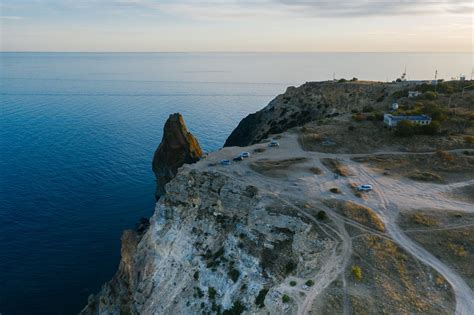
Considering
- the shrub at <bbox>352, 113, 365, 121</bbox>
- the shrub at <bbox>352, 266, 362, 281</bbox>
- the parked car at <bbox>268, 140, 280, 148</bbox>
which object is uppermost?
the shrub at <bbox>352, 113, 365, 121</bbox>

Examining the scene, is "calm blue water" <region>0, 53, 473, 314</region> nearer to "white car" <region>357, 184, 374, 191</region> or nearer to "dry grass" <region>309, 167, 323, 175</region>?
"dry grass" <region>309, 167, 323, 175</region>

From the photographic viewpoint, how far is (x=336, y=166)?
5672 cm

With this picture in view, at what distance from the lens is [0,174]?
94000mm

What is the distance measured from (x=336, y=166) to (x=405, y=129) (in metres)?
20.3

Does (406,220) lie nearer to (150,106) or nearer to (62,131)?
(62,131)

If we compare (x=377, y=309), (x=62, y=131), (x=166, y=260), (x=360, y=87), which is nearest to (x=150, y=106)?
(x=62, y=131)

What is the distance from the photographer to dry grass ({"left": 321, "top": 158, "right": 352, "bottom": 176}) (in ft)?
178

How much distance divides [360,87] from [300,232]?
77030 mm

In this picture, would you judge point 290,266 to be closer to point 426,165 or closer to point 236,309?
point 236,309

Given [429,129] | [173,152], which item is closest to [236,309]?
[173,152]

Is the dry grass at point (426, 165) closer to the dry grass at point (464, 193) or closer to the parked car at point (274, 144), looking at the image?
the dry grass at point (464, 193)

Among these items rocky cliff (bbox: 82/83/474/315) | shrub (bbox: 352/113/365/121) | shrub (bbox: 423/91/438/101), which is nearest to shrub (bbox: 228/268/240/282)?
rocky cliff (bbox: 82/83/474/315)

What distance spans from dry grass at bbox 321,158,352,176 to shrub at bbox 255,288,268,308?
81.8 feet

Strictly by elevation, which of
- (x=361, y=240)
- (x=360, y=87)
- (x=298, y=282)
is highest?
(x=360, y=87)
